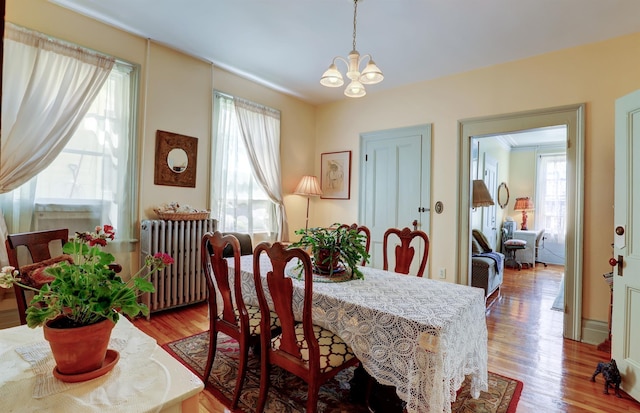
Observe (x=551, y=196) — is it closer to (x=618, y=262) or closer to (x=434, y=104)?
(x=434, y=104)

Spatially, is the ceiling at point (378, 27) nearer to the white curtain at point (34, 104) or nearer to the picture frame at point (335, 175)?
the white curtain at point (34, 104)

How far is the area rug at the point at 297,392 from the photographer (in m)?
1.92

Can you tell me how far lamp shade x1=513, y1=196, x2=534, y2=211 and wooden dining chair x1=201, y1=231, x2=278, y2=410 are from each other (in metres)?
7.06

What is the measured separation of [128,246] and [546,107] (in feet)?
14.5

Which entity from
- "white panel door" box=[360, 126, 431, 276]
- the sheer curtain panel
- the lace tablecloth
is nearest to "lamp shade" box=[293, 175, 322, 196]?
"white panel door" box=[360, 126, 431, 276]

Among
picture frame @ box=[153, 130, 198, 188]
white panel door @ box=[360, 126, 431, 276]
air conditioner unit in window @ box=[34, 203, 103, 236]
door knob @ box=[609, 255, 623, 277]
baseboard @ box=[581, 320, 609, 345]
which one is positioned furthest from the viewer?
white panel door @ box=[360, 126, 431, 276]

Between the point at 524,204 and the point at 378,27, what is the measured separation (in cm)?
610

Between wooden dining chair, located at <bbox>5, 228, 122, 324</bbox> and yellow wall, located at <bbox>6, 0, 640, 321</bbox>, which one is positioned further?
yellow wall, located at <bbox>6, 0, 640, 321</bbox>

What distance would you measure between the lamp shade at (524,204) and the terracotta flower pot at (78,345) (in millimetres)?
8095

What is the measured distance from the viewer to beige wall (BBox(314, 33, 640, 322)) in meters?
2.90

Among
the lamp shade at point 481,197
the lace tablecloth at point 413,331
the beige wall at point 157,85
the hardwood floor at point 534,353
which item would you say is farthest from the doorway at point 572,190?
the beige wall at point 157,85

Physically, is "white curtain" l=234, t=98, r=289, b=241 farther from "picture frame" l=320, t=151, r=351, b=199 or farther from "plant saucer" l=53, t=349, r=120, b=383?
"plant saucer" l=53, t=349, r=120, b=383

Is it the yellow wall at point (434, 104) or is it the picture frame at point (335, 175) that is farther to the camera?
the picture frame at point (335, 175)

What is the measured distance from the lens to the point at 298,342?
1.69 metres
